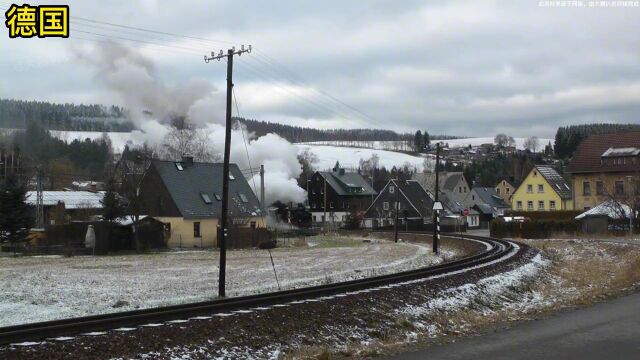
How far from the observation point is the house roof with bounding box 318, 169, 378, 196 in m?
122

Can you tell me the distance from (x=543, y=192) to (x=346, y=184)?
39368 mm

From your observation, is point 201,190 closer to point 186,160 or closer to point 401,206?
point 186,160

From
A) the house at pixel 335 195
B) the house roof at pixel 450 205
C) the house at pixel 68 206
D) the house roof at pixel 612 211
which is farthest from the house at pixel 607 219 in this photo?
the house at pixel 335 195

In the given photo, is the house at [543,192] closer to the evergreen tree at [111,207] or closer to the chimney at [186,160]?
the chimney at [186,160]

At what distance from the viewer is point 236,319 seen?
1408 cm

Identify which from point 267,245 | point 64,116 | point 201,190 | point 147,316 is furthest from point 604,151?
point 147,316

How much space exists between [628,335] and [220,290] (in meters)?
13.6

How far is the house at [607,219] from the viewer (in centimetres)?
6163

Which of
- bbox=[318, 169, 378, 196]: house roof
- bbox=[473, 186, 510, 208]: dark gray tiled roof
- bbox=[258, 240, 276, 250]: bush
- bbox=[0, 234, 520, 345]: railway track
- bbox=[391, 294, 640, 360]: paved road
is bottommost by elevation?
bbox=[258, 240, 276, 250]: bush

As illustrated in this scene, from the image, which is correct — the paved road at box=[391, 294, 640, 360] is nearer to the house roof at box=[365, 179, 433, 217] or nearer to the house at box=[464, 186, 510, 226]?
the house roof at box=[365, 179, 433, 217]

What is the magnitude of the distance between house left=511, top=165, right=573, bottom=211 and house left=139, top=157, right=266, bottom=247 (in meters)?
48.4

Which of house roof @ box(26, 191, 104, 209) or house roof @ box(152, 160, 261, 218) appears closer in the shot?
house roof @ box(152, 160, 261, 218)

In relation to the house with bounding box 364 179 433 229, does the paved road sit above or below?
below

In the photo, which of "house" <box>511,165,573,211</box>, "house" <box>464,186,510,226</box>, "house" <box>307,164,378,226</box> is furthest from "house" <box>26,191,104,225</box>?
"house" <box>464,186,510,226</box>
